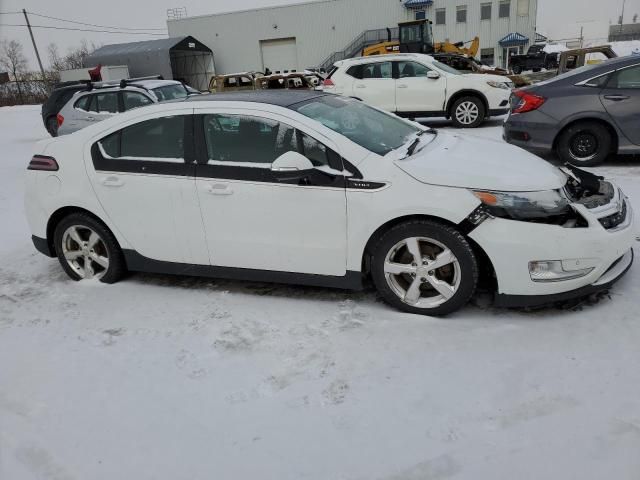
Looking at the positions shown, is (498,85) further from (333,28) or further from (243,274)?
(333,28)

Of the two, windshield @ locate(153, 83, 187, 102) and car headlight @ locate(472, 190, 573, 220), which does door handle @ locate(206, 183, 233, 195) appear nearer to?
car headlight @ locate(472, 190, 573, 220)

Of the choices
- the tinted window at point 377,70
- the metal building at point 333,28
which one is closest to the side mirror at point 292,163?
the tinted window at point 377,70

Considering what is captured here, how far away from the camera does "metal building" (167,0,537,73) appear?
37.7 m

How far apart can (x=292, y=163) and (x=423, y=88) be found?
8.75 metres

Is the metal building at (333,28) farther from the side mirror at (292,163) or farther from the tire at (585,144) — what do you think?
the side mirror at (292,163)

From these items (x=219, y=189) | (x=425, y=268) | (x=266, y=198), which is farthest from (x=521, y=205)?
(x=219, y=189)

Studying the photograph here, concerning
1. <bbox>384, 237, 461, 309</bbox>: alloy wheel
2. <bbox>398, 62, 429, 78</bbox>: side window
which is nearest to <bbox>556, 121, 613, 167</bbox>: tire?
<bbox>384, 237, 461, 309</bbox>: alloy wheel

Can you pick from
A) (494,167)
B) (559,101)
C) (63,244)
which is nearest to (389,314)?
(494,167)

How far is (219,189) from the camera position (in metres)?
3.70

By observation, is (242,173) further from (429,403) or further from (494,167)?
(429,403)

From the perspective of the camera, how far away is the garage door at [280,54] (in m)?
42.3

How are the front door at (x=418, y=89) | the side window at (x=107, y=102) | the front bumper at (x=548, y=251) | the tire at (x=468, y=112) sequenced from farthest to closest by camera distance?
the front door at (x=418, y=89), the tire at (x=468, y=112), the side window at (x=107, y=102), the front bumper at (x=548, y=251)

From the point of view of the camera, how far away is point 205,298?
403 cm

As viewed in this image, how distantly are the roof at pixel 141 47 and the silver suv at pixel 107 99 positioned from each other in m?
28.5
